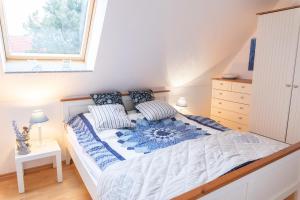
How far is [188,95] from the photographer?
13.7ft

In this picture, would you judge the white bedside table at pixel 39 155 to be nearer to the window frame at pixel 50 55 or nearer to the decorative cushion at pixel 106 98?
the decorative cushion at pixel 106 98

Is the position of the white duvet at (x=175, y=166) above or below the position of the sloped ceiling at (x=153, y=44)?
below

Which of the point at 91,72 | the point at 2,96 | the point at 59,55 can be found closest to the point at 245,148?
the point at 91,72

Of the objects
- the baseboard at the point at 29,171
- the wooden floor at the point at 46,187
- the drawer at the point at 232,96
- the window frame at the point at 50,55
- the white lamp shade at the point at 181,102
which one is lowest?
the wooden floor at the point at 46,187

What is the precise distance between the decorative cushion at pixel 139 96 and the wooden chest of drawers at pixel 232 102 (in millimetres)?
1413

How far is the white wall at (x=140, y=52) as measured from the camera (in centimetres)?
249

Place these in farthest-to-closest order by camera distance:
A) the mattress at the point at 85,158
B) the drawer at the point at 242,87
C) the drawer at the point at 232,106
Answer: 1. the drawer at the point at 232,106
2. the drawer at the point at 242,87
3. the mattress at the point at 85,158

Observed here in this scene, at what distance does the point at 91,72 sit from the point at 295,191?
8.11 feet

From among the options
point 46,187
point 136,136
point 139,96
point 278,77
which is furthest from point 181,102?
point 46,187

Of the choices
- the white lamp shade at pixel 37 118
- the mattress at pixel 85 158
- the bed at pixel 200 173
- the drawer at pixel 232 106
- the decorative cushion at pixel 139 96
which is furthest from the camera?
the drawer at pixel 232 106

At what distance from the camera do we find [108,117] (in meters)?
2.60

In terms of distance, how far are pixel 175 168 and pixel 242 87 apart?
2.50 meters

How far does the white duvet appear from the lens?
145 centimetres

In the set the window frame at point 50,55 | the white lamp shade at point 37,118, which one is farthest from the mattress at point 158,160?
the window frame at point 50,55
